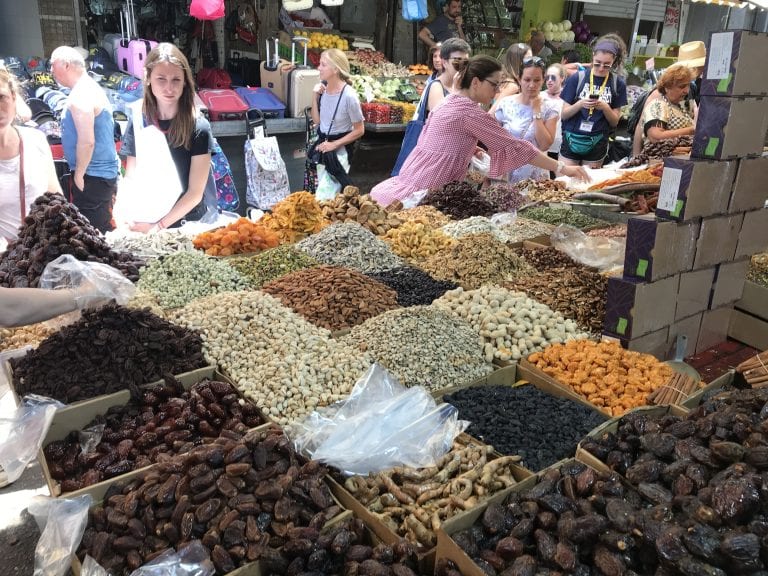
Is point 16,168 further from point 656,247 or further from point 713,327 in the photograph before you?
point 713,327

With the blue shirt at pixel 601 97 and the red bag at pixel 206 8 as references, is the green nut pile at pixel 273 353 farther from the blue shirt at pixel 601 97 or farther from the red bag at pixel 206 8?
the red bag at pixel 206 8

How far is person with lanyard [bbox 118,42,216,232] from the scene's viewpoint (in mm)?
3426

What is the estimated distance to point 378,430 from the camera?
190 cm

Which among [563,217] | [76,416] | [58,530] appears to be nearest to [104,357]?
[76,416]

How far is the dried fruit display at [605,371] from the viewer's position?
7.10 feet

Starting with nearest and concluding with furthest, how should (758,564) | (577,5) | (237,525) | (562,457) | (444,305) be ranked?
(758,564) < (237,525) < (562,457) < (444,305) < (577,5)

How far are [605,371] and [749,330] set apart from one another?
Answer: 47.5 inches

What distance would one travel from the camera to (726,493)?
4.49 ft

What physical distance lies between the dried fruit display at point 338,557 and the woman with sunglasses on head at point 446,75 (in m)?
4.40

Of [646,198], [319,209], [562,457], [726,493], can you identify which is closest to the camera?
[726,493]

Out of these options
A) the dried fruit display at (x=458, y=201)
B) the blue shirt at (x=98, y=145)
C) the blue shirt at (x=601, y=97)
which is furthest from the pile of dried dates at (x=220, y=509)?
the blue shirt at (x=601, y=97)

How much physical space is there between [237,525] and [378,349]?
3.29 ft

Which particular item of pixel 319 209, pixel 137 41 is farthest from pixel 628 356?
pixel 137 41

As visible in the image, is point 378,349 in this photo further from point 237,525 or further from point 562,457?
point 237,525
